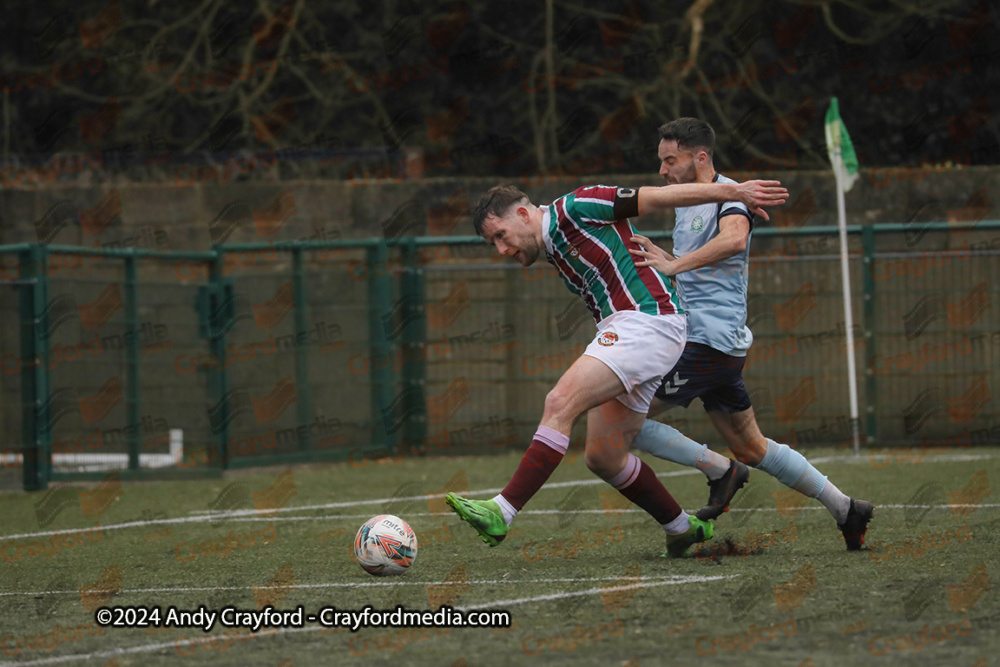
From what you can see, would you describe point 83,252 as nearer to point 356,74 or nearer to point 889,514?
point 356,74

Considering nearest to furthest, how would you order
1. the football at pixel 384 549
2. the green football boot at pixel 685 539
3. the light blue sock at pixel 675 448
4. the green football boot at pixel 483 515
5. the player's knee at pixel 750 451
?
1. the green football boot at pixel 483 515
2. the football at pixel 384 549
3. the green football boot at pixel 685 539
4. the player's knee at pixel 750 451
5. the light blue sock at pixel 675 448

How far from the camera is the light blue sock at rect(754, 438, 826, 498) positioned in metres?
6.25

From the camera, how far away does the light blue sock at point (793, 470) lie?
625 cm

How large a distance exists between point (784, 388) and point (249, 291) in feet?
16.4

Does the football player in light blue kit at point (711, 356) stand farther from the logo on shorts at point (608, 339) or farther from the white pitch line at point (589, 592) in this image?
the white pitch line at point (589, 592)

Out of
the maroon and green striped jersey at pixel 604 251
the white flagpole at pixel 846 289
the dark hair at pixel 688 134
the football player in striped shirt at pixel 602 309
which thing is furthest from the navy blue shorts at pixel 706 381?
the white flagpole at pixel 846 289

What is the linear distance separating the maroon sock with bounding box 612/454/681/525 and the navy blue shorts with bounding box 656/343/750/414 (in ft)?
1.53

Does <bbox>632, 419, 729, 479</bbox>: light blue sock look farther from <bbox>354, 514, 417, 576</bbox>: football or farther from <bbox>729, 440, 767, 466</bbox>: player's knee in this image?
<bbox>354, 514, 417, 576</bbox>: football

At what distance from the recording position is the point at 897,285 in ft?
42.6

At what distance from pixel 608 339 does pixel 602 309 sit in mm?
211

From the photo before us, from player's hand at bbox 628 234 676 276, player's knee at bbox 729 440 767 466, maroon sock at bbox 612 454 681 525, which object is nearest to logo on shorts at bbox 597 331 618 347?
player's hand at bbox 628 234 676 276

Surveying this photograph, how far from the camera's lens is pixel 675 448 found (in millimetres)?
6562

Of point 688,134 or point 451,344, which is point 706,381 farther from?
point 451,344

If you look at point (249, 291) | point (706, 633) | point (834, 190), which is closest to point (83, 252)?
point (249, 291)
